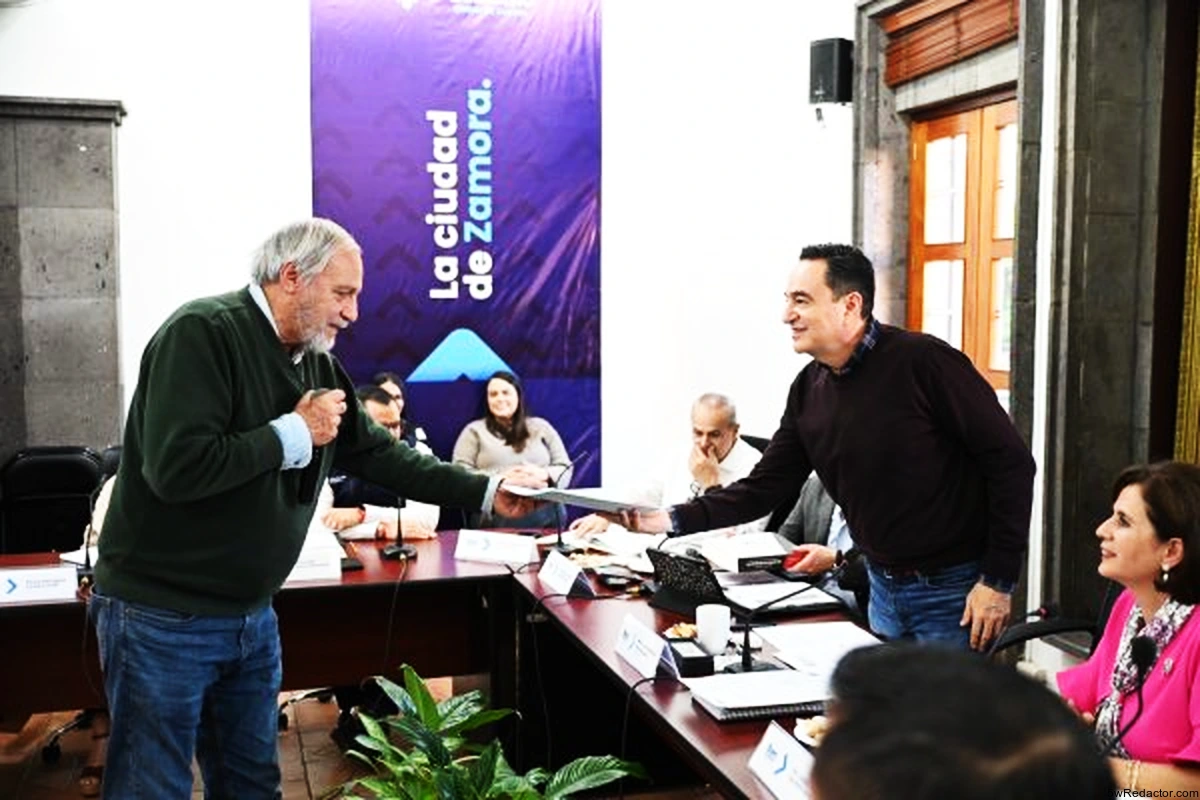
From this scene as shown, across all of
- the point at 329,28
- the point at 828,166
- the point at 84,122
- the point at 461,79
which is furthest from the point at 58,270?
the point at 828,166

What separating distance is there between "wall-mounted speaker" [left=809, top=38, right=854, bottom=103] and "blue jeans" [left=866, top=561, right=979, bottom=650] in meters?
2.85

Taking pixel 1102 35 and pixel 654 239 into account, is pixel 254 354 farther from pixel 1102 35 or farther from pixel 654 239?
pixel 654 239

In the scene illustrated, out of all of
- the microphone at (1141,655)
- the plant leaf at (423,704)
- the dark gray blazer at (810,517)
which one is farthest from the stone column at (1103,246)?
the plant leaf at (423,704)

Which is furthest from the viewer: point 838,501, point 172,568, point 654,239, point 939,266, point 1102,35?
point 654,239

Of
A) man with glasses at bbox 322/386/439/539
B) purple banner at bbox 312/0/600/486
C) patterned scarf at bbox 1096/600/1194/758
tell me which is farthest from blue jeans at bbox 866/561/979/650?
purple banner at bbox 312/0/600/486

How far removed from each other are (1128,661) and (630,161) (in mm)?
4603

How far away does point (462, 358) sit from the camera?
605 cm

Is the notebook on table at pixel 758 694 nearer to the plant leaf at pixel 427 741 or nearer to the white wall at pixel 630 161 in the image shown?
the plant leaf at pixel 427 741

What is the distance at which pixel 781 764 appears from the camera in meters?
1.77

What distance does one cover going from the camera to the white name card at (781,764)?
1.72m

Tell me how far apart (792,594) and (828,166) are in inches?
110

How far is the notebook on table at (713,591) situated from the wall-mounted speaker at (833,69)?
259cm

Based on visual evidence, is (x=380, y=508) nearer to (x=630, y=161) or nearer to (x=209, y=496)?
(x=209, y=496)

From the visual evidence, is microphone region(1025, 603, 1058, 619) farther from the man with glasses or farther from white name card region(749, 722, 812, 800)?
the man with glasses
